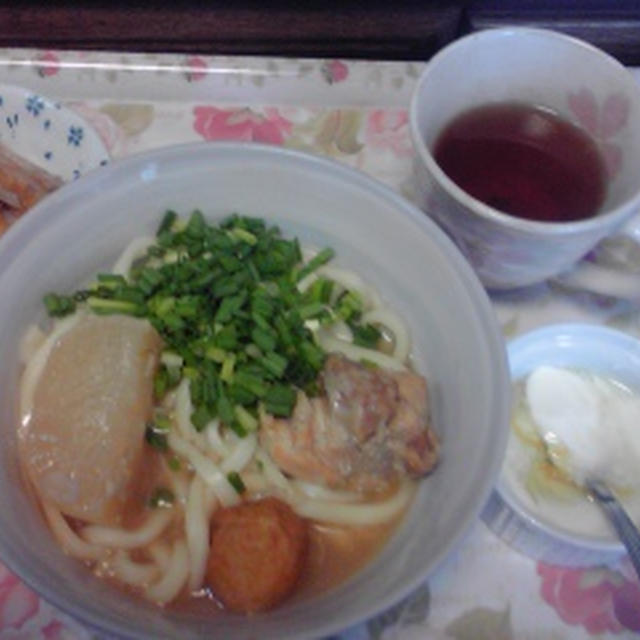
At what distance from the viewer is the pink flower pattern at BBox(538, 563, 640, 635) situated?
1.14 m

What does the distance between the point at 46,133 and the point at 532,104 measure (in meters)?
0.89

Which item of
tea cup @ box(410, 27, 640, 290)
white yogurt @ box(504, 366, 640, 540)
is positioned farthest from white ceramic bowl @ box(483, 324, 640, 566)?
tea cup @ box(410, 27, 640, 290)

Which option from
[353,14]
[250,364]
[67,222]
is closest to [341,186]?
[250,364]

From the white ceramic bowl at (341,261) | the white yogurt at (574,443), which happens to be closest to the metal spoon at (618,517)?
the white yogurt at (574,443)

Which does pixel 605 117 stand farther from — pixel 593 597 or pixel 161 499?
pixel 161 499

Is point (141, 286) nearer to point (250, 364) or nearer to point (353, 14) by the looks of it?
point (250, 364)

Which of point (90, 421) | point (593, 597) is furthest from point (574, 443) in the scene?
point (90, 421)

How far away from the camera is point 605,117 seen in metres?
1.32

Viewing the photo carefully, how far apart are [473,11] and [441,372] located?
0.91m

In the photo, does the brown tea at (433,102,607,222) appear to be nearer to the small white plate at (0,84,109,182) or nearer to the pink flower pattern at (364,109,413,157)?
the pink flower pattern at (364,109,413,157)

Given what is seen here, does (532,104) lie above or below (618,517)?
above

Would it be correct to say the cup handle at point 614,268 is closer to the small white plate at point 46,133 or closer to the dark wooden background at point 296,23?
the dark wooden background at point 296,23

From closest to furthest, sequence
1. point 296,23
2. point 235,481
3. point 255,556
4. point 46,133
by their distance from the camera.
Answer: point 255,556 < point 235,481 < point 46,133 < point 296,23

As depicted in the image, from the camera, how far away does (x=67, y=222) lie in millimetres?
1166
